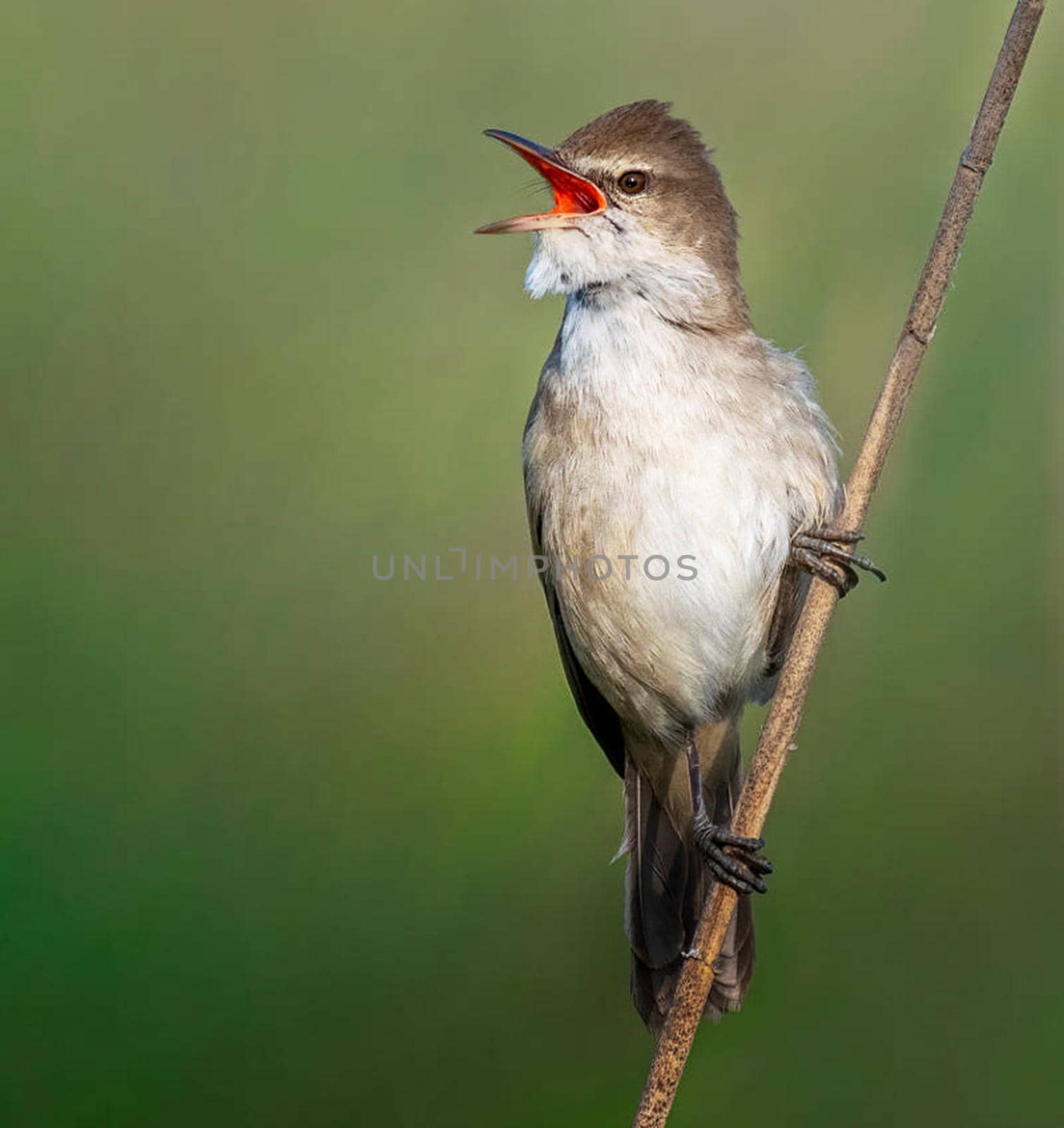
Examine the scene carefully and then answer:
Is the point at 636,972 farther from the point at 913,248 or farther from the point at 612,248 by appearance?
the point at 913,248

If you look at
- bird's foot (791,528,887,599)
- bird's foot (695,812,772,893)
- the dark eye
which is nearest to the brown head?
the dark eye

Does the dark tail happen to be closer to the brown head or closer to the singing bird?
the singing bird

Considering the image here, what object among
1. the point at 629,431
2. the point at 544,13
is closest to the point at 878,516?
the point at 629,431

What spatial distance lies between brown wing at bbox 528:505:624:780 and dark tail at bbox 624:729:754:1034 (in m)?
0.06

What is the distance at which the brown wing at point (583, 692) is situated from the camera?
305 cm

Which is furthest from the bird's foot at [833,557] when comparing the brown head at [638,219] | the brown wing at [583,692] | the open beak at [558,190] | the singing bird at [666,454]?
the open beak at [558,190]

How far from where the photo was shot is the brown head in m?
2.64

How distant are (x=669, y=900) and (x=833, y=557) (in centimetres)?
97

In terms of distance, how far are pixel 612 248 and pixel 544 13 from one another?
1.22 meters

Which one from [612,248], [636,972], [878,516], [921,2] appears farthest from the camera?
[921,2]

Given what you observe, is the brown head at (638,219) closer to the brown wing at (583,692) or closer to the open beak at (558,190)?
the open beak at (558,190)

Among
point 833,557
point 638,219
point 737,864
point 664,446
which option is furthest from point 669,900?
point 638,219

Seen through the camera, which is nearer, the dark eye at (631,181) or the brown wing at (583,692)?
the dark eye at (631,181)

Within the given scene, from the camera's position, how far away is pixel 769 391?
2.75 meters
